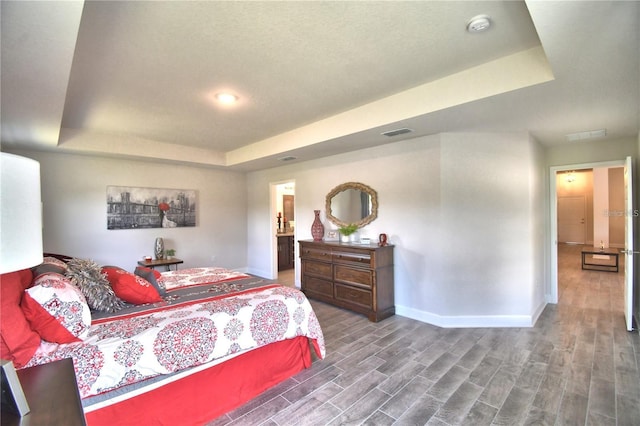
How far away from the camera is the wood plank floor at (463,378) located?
2.06m

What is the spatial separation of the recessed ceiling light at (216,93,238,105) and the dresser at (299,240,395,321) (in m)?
2.28

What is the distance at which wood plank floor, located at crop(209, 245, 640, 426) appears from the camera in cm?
206

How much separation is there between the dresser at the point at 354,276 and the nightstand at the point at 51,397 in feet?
10.1

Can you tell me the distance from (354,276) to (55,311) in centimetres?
307

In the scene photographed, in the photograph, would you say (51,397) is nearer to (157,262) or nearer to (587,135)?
(157,262)

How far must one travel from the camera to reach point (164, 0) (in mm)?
1687

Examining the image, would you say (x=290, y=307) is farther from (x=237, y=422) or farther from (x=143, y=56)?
(x=143, y=56)

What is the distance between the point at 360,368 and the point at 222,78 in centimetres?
286

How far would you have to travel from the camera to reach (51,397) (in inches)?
42.1

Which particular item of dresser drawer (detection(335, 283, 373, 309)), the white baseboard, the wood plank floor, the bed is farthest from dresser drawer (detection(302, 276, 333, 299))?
the bed

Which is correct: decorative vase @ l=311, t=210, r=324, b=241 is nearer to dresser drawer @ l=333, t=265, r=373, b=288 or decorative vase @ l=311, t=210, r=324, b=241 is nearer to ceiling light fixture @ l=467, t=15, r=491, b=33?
dresser drawer @ l=333, t=265, r=373, b=288

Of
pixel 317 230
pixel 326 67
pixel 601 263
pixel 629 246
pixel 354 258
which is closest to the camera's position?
pixel 326 67

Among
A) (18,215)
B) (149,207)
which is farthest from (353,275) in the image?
(149,207)

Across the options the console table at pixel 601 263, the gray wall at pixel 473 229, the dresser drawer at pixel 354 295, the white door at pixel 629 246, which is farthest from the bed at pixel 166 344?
the console table at pixel 601 263
